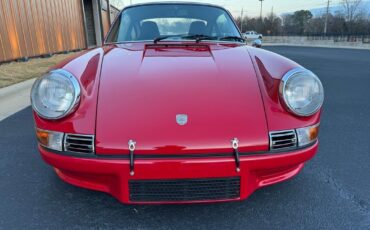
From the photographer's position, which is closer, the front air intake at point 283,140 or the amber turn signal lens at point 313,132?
the front air intake at point 283,140

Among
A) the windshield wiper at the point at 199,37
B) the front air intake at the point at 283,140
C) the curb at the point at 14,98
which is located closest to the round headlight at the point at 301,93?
the front air intake at the point at 283,140

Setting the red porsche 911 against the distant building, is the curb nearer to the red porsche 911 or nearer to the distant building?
the distant building

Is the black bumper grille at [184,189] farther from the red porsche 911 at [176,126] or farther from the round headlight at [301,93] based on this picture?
the round headlight at [301,93]

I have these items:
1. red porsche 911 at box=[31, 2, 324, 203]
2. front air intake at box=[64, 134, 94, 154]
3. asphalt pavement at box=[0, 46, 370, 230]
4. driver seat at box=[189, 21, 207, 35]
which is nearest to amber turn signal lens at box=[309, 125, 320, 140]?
red porsche 911 at box=[31, 2, 324, 203]

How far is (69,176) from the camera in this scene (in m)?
1.84

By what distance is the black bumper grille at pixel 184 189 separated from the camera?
1.63 meters

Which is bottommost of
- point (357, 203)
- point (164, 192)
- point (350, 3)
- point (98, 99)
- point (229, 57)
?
point (357, 203)

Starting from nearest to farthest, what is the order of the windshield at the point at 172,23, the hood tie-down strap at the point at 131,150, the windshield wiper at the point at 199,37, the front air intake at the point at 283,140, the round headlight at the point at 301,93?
the hood tie-down strap at the point at 131,150 < the front air intake at the point at 283,140 < the round headlight at the point at 301,93 < the windshield wiper at the point at 199,37 < the windshield at the point at 172,23

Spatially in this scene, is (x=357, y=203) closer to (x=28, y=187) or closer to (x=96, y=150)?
(x=96, y=150)

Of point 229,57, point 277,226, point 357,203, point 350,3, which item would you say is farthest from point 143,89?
point 350,3

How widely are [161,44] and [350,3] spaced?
6801 centimetres

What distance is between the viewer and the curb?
14.0ft

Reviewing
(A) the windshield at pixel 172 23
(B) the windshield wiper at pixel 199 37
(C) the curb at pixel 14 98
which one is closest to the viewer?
(B) the windshield wiper at pixel 199 37

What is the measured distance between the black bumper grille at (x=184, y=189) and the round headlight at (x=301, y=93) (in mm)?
550
